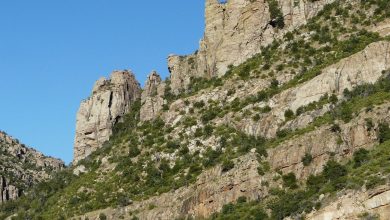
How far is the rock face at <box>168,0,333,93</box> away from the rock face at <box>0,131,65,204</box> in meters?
52.0

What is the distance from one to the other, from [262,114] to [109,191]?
2476 centimetres

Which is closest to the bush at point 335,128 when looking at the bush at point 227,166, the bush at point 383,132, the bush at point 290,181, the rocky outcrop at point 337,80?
the bush at point 383,132

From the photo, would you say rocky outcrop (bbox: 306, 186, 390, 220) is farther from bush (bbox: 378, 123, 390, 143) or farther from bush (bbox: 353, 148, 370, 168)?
bush (bbox: 378, 123, 390, 143)

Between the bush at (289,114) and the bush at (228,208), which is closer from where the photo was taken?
the bush at (228,208)

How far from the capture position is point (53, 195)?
115688 mm

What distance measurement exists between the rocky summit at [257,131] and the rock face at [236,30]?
221 mm

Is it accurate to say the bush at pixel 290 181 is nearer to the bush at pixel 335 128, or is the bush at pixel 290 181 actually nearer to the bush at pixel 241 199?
the bush at pixel 241 199

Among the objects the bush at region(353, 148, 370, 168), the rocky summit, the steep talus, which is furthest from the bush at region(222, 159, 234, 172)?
the bush at region(353, 148, 370, 168)

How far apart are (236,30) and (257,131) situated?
2889 centimetres

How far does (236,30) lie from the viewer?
389 ft

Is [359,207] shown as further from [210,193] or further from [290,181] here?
[210,193]

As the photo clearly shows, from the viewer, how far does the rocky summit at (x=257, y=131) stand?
254 ft

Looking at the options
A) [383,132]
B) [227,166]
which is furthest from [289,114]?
[383,132]

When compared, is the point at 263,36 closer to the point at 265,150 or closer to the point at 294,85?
the point at 294,85
